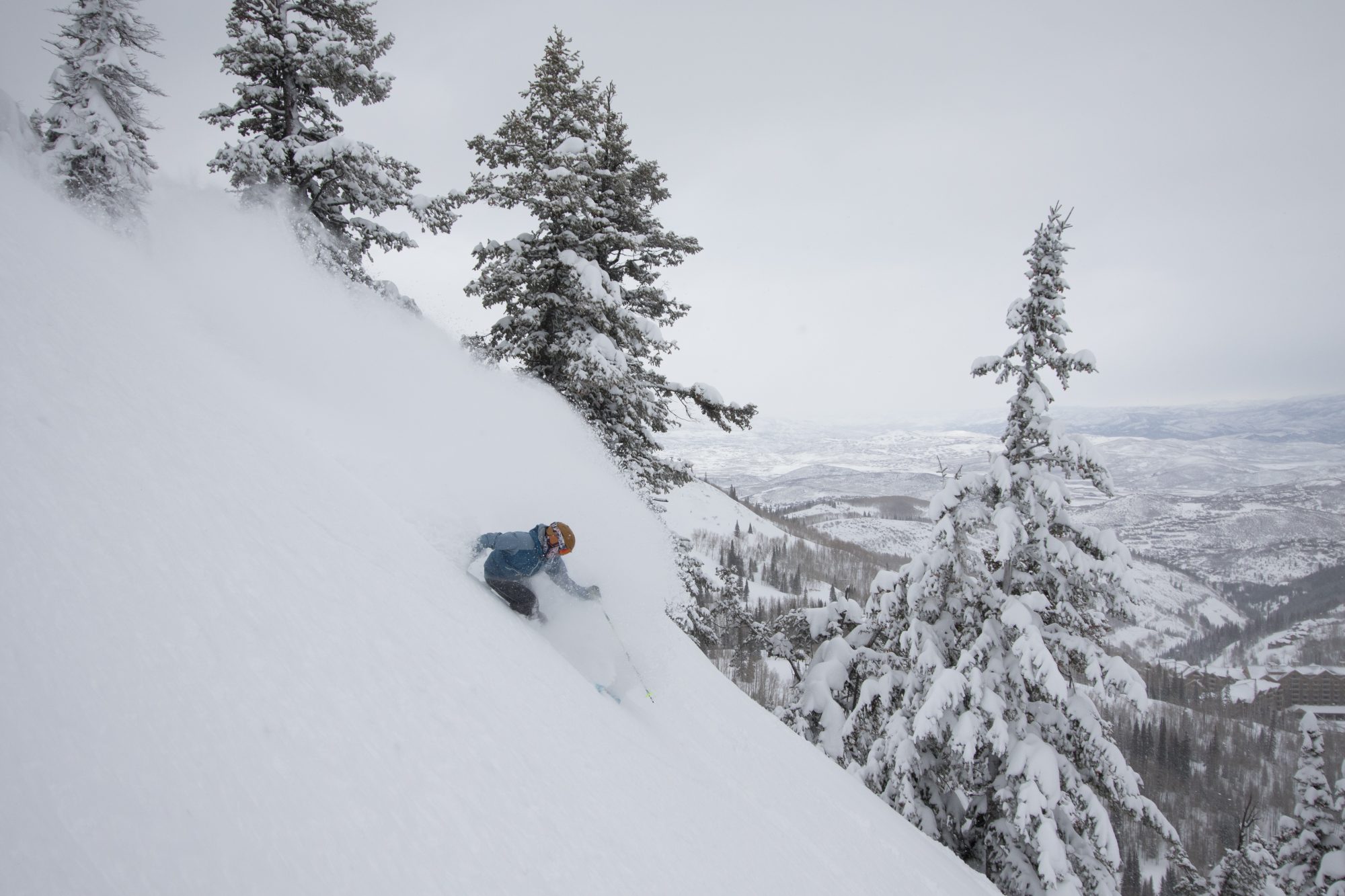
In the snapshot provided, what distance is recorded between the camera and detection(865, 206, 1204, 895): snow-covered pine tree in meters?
9.92

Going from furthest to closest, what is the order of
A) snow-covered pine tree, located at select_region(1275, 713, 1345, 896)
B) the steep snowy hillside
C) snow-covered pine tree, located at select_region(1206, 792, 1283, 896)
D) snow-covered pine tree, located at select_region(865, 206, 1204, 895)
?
1. snow-covered pine tree, located at select_region(1206, 792, 1283, 896)
2. snow-covered pine tree, located at select_region(1275, 713, 1345, 896)
3. snow-covered pine tree, located at select_region(865, 206, 1204, 895)
4. the steep snowy hillside

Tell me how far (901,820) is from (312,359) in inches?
443

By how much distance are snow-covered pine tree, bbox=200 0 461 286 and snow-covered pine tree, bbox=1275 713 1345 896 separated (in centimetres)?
2891

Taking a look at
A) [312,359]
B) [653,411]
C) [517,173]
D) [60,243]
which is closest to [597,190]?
[517,173]

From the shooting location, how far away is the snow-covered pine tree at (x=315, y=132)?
37.3ft

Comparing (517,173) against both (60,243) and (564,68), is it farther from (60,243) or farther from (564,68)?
(60,243)

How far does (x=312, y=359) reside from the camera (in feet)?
29.0

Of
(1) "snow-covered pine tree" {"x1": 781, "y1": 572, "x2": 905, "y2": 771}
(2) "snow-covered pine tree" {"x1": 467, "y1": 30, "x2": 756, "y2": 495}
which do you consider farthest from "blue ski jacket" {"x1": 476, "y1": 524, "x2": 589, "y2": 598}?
(1) "snow-covered pine tree" {"x1": 781, "y1": 572, "x2": 905, "y2": 771}

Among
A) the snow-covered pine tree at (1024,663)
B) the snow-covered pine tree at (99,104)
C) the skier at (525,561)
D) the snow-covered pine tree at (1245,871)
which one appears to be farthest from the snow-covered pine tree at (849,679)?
the snow-covered pine tree at (1245,871)

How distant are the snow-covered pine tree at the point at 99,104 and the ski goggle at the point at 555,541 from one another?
12.5 meters

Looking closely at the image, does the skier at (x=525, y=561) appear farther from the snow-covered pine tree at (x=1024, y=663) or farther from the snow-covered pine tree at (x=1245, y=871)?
the snow-covered pine tree at (x=1245, y=871)

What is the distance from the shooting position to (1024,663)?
9633mm

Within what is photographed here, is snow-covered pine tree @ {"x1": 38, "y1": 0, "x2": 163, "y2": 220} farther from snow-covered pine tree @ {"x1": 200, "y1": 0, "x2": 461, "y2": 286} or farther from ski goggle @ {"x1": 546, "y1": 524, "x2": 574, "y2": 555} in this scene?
ski goggle @ {"x1": 546, "y1": 524, "x2": 574, "y2": 555}

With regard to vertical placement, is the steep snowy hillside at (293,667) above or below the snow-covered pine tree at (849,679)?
above
